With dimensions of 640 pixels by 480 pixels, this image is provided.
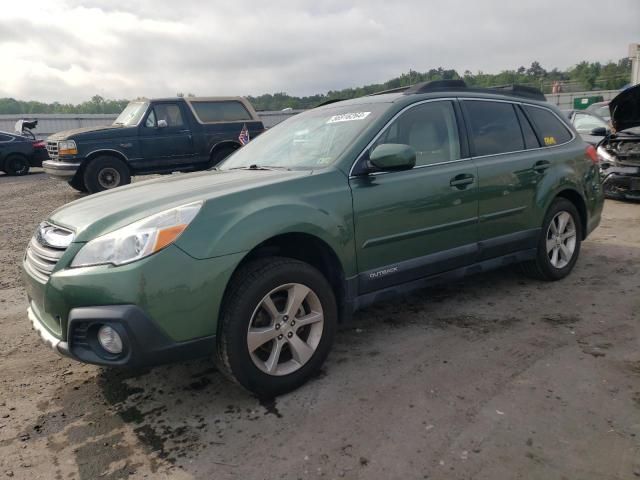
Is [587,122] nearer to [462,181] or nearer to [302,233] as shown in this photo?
[462,181]

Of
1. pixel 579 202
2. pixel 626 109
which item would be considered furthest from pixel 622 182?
pixel 579 202

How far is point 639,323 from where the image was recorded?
12.0 feet

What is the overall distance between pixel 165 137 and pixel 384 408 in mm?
9267

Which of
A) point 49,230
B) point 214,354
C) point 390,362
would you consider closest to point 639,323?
point 390,362

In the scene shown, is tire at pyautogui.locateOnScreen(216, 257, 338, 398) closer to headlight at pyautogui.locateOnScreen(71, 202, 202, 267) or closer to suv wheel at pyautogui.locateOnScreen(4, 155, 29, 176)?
headlight at pyautogui.locateOnScreen(71, 202, 202, 267)

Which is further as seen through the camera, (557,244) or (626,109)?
(626,109)

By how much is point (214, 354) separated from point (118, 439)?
0.61 metres

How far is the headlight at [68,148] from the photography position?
9.80m

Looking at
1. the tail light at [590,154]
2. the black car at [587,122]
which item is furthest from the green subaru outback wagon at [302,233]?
the black car at [587,122]

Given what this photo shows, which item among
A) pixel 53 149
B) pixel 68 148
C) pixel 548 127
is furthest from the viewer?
pixel 53 149

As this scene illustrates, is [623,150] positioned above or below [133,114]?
below

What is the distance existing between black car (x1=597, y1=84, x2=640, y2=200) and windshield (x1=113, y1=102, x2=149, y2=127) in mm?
8776

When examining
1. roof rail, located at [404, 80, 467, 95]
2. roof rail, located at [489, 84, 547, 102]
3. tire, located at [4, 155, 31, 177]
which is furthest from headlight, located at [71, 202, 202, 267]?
tire, located at [4, 155, 31, 177]

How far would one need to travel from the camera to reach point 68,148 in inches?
387
